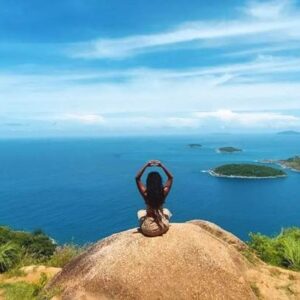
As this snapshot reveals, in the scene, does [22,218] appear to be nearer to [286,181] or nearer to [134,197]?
[134,197]

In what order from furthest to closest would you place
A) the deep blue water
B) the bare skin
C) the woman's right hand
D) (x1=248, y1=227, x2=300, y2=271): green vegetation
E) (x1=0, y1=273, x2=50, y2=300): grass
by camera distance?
the deep blue water → (x1=248, y1=227, x2=300, y2=271): green vegetation → (x1=0, y1=273, x2=50, y2=300): grass → the bare skin → the woman's right hand

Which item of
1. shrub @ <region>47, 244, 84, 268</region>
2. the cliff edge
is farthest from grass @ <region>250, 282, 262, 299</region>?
shrub @ <region>47, 244, 84, 268</region>

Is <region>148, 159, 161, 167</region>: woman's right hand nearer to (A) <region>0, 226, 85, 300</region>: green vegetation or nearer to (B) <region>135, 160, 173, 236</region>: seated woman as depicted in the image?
(B) <region>135, 160, 173, 236</region>: seated woman

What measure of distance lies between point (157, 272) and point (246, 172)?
159 metres

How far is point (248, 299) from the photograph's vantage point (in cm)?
1041

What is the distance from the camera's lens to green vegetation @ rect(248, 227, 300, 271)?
13.3 metres

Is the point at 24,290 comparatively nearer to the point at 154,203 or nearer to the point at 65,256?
the point at 65,256

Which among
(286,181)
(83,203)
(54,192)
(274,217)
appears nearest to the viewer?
(274,217)

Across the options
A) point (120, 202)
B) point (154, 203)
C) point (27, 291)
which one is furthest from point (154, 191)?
point (120, 202)

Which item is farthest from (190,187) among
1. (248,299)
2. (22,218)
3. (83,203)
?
(248,299)

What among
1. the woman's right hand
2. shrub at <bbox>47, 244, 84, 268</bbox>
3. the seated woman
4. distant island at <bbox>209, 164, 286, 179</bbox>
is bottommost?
distant island at <bbox>209, 164, 286, 179</bbox>

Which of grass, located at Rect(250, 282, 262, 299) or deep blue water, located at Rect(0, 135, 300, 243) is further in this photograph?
deep blue water, located at Rect(0, 135, 300, 243)

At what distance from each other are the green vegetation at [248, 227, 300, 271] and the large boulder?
2.94 metres

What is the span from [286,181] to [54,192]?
85222mm
